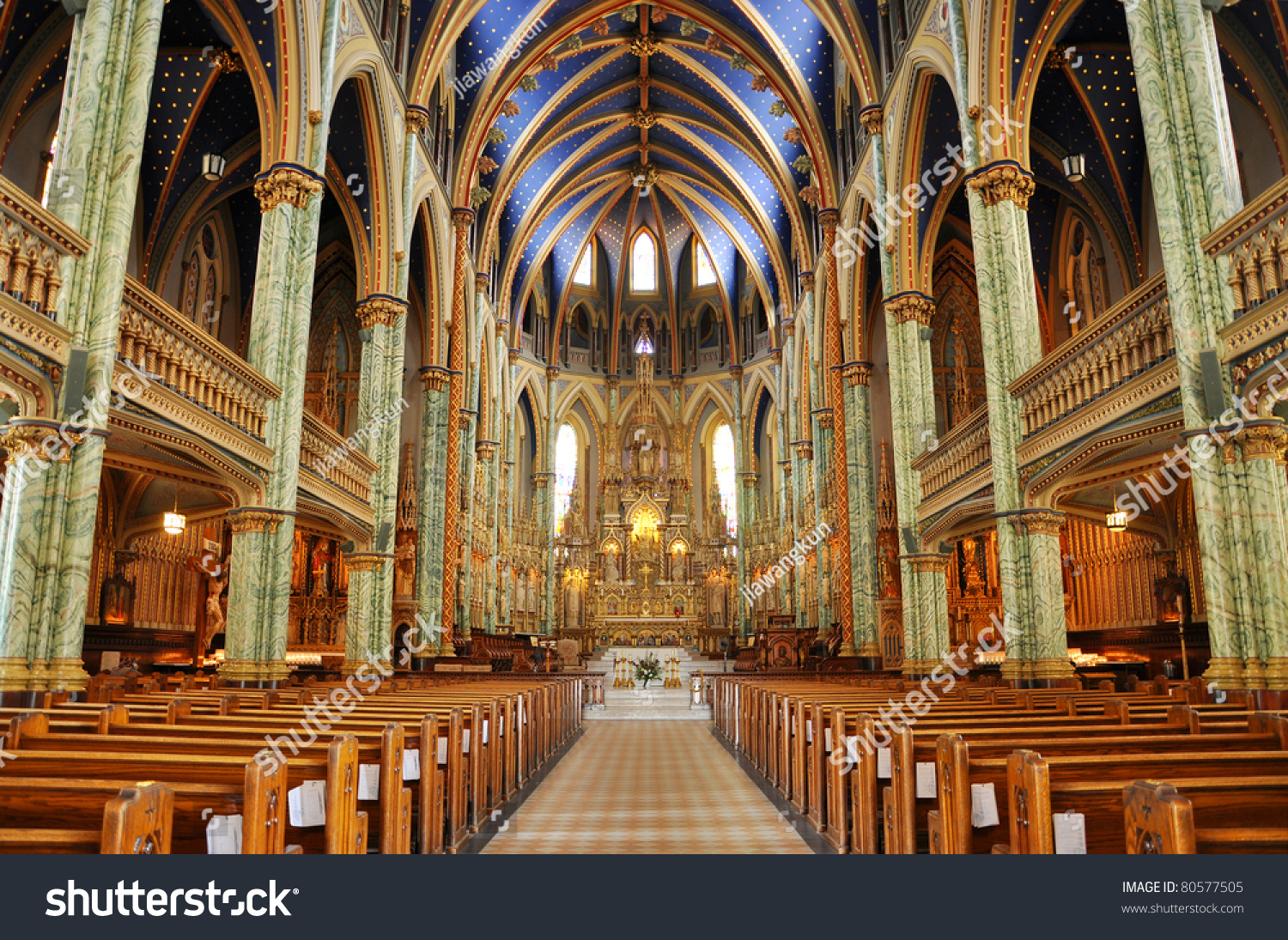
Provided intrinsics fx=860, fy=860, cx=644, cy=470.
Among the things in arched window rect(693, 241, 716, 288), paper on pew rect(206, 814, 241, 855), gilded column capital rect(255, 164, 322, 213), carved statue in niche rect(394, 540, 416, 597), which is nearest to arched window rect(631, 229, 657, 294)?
arched window rect(693, 241, 716, 288)

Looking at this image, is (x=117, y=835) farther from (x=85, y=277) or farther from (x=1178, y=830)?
(x=85, y=277)

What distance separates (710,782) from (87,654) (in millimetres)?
13283

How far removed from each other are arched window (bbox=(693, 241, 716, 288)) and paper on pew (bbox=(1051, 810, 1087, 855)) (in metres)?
38.6

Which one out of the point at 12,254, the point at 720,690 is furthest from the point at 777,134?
the point at 12,254

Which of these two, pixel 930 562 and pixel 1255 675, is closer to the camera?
pixel 1255 675

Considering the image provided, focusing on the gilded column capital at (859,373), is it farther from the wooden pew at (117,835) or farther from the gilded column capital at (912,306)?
the wooden pew at (117,835)

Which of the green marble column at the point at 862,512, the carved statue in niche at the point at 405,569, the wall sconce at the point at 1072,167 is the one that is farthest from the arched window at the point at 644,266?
the wall sconce at the point at 1072,167

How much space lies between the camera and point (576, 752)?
1168 centimetres

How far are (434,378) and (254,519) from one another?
10.0 m

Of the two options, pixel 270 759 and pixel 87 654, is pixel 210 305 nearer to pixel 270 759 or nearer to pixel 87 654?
pixel 87 654

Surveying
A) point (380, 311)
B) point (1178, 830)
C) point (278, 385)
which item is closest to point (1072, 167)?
point (380, 311)

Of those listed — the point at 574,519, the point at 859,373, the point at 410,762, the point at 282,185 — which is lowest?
the point at 410,762

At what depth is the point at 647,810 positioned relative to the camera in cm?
712

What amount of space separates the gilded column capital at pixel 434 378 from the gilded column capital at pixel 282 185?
8.52 m
